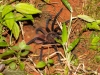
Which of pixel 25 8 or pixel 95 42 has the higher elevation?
pixel 25 8

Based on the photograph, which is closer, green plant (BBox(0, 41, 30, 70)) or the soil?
green plant (BBox(0, 41, 30, 70))

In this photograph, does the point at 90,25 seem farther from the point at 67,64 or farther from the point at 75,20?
the point at 67,64

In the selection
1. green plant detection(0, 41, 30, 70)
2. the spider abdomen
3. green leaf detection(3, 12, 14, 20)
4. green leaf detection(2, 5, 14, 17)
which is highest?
green leaf detection(2, 5, 14, 17)

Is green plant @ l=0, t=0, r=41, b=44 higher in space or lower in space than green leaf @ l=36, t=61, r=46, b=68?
higher

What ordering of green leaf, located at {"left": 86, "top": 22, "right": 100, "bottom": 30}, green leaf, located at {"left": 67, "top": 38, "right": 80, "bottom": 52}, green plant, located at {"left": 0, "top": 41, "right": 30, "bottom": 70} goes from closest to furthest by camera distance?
green plant, located at {"left": 0, "top": 41, "right": 30, "bottom": 70} → green leaf, located at {"left": 67, "top": 38, "right": 80, "bottom": 52} → green leaf, located at {"left": 86, "top": 22, "right": 100, "bottom": 30}

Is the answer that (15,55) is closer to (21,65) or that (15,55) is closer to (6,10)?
(21,65)

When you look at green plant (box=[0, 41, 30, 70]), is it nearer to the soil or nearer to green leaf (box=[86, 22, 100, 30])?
the soil

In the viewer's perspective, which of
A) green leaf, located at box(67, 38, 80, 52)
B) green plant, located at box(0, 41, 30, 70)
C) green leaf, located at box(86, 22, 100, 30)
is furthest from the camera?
A: green leaf, located at box(86, 22, 100, 30)

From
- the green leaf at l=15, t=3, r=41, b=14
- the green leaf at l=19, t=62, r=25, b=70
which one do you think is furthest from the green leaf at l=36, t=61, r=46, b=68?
the green leaf at l=15, t=3, r=41, b=14

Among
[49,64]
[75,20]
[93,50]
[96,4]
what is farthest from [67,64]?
[96,4]

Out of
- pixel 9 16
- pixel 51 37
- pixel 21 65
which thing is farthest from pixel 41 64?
pixel 9 16
